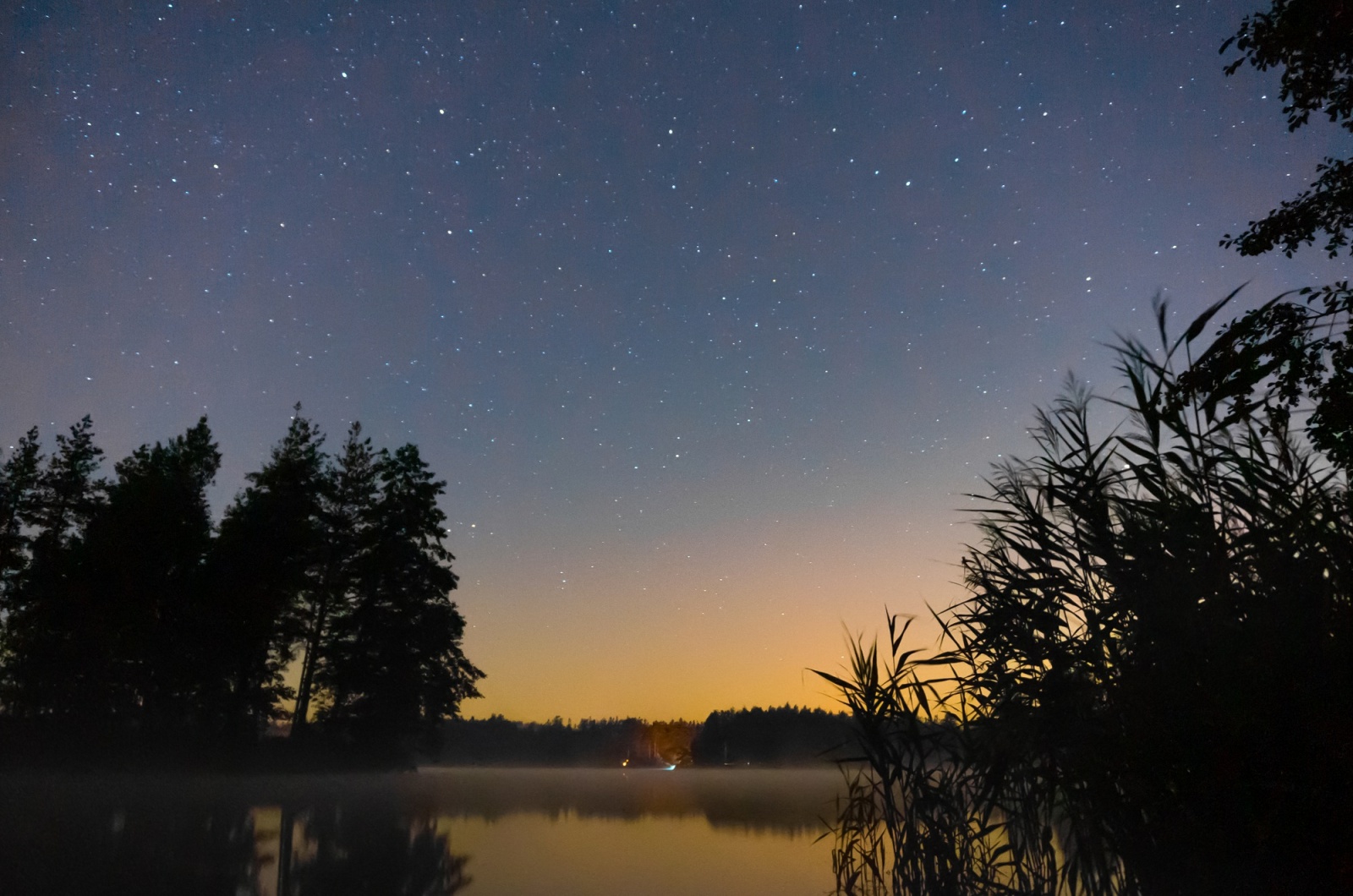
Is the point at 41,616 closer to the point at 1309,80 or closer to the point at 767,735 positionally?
the point at 1309,80

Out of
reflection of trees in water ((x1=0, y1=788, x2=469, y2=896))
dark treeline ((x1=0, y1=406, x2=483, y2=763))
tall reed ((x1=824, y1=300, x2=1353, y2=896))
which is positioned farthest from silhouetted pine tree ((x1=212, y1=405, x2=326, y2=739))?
tall reed ((x1=824, y1=300, x2=1353, y2=896))

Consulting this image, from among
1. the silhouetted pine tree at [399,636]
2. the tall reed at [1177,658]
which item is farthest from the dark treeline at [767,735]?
the tall reed at [1177,658]

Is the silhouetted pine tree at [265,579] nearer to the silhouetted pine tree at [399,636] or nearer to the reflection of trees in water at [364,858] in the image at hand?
the silhouetted pine tree at [399,636]

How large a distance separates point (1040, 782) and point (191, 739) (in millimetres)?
30265

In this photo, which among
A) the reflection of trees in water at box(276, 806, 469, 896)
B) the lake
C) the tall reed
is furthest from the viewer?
the lake

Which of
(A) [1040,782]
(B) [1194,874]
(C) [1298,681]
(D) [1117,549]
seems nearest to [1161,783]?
(B) [1194,874]

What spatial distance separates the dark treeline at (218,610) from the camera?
93.8ft

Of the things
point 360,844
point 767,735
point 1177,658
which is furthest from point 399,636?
point 767,735

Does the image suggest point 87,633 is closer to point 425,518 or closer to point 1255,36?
point 425,518

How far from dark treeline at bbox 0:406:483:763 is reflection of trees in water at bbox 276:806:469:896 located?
428 inches

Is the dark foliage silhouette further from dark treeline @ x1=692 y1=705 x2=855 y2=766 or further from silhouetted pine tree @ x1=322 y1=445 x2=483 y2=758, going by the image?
dark treeline @ x1=692 y1=705 x2=855 y2=766

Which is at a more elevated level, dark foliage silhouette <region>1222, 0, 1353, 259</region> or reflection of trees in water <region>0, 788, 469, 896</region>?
dark foliage silhouette <region>1222, 0, 1353, 259</region>

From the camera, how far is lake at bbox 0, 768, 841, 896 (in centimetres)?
1188

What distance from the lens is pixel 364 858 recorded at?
47.8ft
